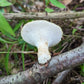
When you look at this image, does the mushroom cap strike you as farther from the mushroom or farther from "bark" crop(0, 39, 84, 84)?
"bark" crop(0, 39, 84, 84)

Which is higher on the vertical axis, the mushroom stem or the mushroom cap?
the mushroom cap

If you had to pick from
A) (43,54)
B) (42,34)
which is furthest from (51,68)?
(42,34)

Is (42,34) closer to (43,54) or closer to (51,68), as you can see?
(43,54)

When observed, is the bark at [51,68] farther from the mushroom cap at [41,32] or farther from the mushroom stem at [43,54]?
the mushroom cap at [41,32]

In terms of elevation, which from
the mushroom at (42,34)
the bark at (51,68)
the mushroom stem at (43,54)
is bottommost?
the bark at (51,68)

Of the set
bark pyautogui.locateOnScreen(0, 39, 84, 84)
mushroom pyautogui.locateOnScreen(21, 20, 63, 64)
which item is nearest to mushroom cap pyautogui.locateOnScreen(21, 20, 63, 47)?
mushroom pyautogui.locateOnScreen(21, 20, 63, 64)

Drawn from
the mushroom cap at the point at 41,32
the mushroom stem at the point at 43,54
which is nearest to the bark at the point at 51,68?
the mushroom stem at the point at 43,54

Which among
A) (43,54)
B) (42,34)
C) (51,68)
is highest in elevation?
(42,34)
